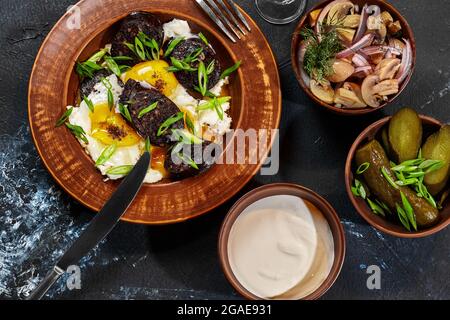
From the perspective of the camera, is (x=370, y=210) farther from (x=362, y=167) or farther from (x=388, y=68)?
(x=388, y=68)

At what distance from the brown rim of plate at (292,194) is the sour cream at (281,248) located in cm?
4

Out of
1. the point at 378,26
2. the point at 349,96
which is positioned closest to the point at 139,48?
the point at 349,96

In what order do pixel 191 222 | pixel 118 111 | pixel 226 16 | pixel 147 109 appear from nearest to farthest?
pixel 147 109 → pixel 118 111 → pixel 226 16 → pixel 191 222

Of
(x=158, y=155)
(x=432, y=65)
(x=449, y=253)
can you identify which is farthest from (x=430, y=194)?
(x=158, y=155)

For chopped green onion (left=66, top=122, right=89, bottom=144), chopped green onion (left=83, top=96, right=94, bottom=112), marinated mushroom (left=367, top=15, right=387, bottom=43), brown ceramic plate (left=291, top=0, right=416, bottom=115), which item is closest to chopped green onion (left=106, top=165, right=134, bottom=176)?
chopped green onion (left=66, top=122, right=89, bottom=144)

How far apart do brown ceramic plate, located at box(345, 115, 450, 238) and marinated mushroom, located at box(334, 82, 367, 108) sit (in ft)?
0.40

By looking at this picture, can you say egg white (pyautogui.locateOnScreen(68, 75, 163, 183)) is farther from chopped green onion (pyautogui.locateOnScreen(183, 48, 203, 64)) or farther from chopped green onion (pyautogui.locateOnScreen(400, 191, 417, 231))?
chopped green onion (pyautogui.locateOnScreen(400, 191, 417, 231))

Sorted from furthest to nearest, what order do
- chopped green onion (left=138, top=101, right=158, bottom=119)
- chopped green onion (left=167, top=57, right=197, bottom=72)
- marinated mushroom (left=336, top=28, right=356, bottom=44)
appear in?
1. marinated mushroom (left=336, top=28, right=356, bottom=44)
2. chopped green onion (left=167, top=57, right=197, bottom=72)
3. chopped green onion (left=138, top=101, right=158, bottom=119)

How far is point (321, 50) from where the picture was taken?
8.41ft

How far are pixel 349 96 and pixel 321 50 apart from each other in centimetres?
23

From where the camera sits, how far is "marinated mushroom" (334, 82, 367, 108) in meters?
2.57

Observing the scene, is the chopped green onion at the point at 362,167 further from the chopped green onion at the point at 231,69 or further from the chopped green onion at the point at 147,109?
the chopped green onion at the point at 147,109

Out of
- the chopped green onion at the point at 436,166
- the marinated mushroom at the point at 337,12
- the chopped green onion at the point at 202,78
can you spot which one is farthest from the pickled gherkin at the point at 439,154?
the chopped green onion at the point at 202,78

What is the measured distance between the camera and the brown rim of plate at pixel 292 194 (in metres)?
2.49
